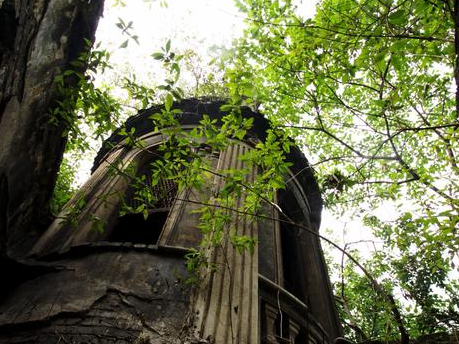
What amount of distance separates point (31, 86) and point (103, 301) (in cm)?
257

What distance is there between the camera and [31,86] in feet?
11.0

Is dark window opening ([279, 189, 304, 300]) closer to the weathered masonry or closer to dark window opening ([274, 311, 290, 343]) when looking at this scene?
the weathered masonry

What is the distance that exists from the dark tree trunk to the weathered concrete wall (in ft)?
2.84

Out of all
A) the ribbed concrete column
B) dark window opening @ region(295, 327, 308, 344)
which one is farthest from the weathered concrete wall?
dark window opening @ region(295, 327, 308, 344)

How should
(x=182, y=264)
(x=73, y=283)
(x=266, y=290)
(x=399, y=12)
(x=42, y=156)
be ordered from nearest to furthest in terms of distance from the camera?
(x=399, y=12), (x=42, y=156), (x=73, y=283), (x=182, y=264), (x=266, y=290)

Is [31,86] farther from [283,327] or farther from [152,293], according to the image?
[283,327]

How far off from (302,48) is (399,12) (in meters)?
2.86

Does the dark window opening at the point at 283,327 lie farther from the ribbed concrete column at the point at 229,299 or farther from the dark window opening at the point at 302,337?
the ribbed concrete column at the point at 229,299

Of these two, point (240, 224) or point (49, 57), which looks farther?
point (240, 224)

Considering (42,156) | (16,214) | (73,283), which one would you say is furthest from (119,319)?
(42,156)

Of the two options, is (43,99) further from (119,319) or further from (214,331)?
(214,331)

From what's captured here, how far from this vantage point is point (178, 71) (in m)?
3.56

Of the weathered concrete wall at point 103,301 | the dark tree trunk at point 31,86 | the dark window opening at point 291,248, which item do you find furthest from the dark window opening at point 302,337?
the dark tree trunk at point 31,86

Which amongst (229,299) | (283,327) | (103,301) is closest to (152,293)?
(103,301)
